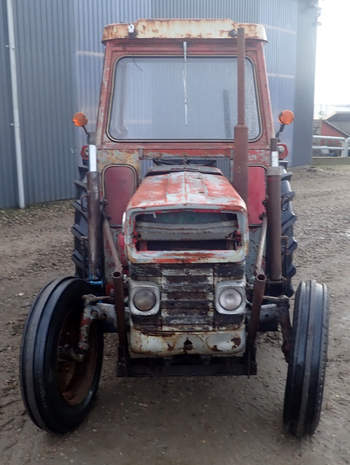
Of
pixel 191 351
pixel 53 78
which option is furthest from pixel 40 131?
pixel 191 351

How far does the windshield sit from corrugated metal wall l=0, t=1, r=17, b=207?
5947 mm

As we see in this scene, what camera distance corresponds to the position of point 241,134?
3.09 metres

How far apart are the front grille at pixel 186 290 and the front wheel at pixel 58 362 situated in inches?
20.1

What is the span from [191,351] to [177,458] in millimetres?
594

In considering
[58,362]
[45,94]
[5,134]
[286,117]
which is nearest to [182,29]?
[286,117]

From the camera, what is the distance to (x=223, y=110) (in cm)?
390

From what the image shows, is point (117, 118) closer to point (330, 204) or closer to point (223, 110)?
point (223, 110)

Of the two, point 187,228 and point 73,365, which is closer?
point 187,228

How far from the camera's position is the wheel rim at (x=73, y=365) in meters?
3.20

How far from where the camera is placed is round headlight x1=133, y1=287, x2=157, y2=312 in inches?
112

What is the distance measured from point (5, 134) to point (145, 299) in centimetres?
732

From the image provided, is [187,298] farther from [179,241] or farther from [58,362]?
[58,362]

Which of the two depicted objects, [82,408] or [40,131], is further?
[40,131]

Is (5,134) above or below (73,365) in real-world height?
above
